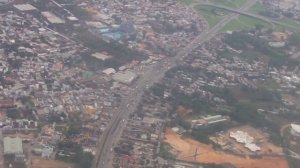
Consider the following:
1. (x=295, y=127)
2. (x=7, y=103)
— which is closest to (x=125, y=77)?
(x=7, y=103)

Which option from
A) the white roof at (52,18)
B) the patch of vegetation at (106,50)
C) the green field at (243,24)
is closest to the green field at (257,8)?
the green field at (243,24)

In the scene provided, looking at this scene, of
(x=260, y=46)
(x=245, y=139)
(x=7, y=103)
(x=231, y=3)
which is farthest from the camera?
(x=231, y=3)

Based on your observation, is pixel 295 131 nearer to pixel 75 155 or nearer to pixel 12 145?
pixel 75 155

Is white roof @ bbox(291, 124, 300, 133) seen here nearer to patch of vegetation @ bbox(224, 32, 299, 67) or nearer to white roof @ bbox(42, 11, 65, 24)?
patch of vegetation @ bbox(224, 32, 299, 67)

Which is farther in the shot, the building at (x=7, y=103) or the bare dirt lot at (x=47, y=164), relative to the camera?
the building at (x=7, y=103)

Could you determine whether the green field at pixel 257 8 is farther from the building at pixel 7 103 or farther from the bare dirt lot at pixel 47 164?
the bare dirt lot at pixel 47 164

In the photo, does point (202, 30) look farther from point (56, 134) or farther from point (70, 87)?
point (56, 134)
